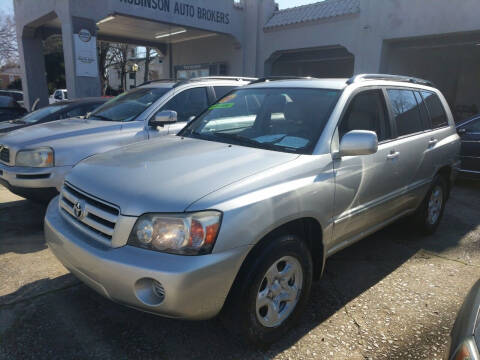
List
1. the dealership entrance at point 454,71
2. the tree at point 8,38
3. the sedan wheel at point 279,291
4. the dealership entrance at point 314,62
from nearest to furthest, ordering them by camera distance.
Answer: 1. the sedan wheel at point 279,291
2. the dealership entrance at point 314,62
3. the dealership entrance at point 454,71
4. the tree at point 8,38

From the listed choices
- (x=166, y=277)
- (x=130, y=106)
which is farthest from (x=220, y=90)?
(x=166, y=277)

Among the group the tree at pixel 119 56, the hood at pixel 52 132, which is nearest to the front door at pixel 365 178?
the hood at pixel 52 132

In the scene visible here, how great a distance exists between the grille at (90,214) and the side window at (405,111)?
9.28 feet

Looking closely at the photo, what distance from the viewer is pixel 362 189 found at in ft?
9.97

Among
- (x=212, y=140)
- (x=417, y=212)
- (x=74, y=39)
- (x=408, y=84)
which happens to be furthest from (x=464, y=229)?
(x=74, y=39)

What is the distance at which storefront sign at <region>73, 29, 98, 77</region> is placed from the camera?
33.6 feet

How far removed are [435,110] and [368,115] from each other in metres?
1.65

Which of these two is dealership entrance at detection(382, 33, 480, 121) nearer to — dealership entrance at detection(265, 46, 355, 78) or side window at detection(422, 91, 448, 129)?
dealership entrance at detection(265, 46, 355, 78)

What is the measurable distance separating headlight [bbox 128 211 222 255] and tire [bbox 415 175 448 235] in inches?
126

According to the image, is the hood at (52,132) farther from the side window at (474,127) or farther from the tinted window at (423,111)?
the side window at (474,127)

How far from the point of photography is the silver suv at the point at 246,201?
2035 millimetres

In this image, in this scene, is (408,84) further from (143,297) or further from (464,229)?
(143,297)

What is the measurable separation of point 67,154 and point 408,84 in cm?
400

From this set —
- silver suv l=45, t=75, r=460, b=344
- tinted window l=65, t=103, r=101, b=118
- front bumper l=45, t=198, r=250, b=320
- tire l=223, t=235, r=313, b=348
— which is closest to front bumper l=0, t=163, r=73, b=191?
silver suv l=45, t=75, r=460, b=344
